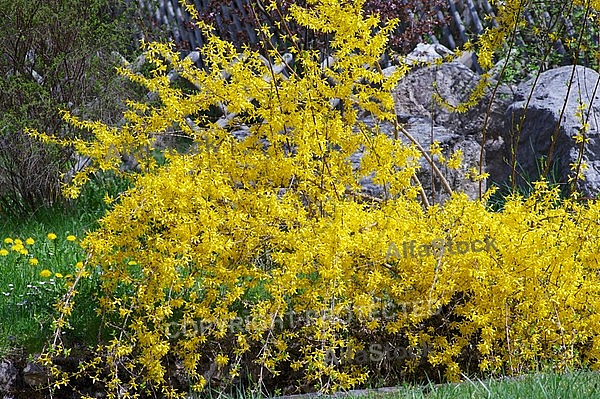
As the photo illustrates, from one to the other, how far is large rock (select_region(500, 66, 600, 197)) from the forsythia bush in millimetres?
1926

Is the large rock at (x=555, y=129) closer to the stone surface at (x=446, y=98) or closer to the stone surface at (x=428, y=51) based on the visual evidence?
the stone surface at (x=446, y=98)

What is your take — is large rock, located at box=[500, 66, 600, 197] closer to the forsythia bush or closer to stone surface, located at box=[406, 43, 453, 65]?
stone surface, located at box=[406, 43, 453, 65]

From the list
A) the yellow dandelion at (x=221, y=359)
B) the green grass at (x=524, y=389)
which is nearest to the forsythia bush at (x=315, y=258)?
the yellow dandelion at (x=221, y=359)

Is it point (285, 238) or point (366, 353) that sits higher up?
point (285, 238)

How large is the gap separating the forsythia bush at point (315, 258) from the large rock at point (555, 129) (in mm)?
1926

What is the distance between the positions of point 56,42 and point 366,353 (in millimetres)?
3564

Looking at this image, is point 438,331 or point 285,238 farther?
point 438,331

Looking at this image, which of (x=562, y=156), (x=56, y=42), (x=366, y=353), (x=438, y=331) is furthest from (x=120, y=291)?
(x=562, y=156)

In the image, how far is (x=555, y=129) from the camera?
6.42 m

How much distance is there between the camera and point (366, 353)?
4.33 meters

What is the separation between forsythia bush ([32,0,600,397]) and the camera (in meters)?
3.94

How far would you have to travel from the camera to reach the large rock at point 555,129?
6.29m

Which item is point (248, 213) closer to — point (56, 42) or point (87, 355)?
point (87, 355)

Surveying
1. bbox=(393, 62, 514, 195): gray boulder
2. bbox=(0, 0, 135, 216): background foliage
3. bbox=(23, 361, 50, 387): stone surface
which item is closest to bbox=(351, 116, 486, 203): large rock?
bbox=(393, 62, 514, 195): gray boulder
